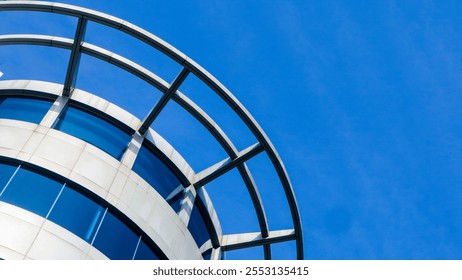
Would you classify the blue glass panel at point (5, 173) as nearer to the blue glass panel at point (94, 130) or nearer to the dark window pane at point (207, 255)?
the blue glass panel at point (94, 130)

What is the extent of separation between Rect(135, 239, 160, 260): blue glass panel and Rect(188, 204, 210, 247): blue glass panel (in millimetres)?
3538

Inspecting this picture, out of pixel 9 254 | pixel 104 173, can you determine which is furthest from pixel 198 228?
pixel 9 254

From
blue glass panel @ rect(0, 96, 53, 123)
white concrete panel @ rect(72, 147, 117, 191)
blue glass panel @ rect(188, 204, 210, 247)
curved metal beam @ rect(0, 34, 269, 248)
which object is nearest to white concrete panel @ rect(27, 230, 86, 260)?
white concrete panel @ rect(72, 147, 117, 191)

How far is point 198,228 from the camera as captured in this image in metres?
23.1

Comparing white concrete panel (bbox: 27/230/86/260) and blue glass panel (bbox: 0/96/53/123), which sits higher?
blue glass panel (bbox: 0/96/53/123)

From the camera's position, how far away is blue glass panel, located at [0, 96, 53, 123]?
20453 millimetres

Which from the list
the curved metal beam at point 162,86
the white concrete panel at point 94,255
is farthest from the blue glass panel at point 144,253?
the curved metal beam at point 162,86

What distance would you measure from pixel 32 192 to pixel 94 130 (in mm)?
4631

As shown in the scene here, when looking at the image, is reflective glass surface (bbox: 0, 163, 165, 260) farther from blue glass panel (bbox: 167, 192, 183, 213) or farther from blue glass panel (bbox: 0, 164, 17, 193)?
blue glass panel (bbox: 167, 192, 183, 213)

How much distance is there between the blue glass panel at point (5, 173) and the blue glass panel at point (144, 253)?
16.4 feet
